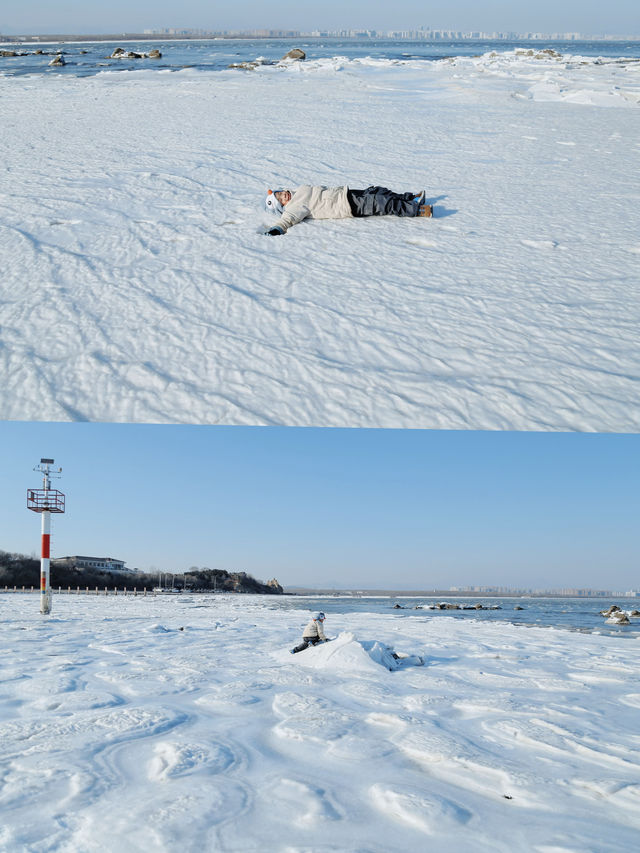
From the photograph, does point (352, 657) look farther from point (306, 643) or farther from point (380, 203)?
point (380, 203)

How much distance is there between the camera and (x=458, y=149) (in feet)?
36.0

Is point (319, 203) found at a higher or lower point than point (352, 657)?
higher

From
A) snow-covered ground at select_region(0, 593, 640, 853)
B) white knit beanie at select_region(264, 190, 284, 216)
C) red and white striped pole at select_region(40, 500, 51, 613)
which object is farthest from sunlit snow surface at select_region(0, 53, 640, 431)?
red and white striped pole at select_region(40, 500, 51, 613)

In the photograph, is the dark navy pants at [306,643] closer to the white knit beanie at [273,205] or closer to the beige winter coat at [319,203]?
the beige winter coat at [319,203]

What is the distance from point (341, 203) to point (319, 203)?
239mm

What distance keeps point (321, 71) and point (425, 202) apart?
19.4 metres

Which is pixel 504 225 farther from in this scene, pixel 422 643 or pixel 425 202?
pixel 422 643

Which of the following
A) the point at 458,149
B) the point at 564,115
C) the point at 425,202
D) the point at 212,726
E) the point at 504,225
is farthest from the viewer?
the point at 564,115

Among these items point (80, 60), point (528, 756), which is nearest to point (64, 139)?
point (528, 756)

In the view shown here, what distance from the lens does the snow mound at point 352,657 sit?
4.64 m

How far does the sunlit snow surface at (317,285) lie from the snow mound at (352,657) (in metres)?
1.86

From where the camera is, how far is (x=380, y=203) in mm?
7238

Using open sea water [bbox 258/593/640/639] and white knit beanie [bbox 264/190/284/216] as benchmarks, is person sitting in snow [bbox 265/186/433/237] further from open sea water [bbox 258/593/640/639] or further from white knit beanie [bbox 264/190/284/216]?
open sea water [bbox 258/593/640/639]

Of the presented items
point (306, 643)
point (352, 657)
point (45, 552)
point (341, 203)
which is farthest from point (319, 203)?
point (45, 552)
